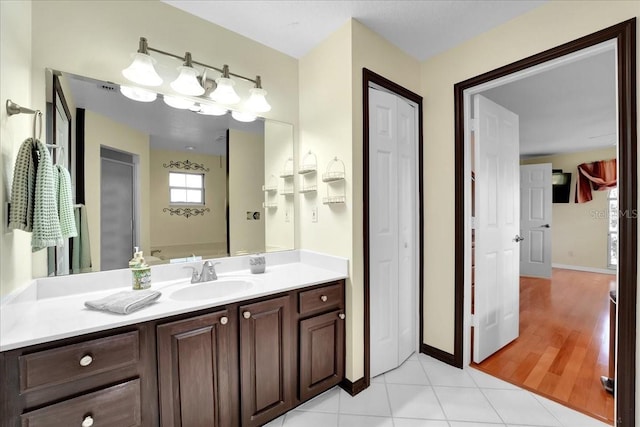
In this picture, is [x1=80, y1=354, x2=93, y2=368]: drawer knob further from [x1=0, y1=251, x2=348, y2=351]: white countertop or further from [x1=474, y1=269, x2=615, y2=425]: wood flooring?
[x1=474, y1=269, x2=615, y2=425]: wood flooring

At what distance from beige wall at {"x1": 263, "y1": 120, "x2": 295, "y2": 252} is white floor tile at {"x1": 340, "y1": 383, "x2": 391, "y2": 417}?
113 cm

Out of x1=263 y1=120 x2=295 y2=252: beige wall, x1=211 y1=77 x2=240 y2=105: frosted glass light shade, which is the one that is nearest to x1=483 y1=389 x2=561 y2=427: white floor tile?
x1=263 y1=120 x2=295 y2=252: beige wall

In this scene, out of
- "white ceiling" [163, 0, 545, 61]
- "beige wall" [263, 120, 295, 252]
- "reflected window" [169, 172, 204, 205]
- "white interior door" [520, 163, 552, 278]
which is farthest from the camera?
"white interior door" [520, 163, 552, 278]

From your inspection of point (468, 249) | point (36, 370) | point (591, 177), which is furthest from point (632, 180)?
point (591, 177)

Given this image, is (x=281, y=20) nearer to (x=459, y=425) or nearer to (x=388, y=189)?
(x=388, y=189)

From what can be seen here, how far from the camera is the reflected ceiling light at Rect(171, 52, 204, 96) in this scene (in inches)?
63.9

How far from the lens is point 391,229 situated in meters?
2.11

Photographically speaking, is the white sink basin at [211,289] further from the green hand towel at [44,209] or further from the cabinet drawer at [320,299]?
the green hand towel at [44,209]

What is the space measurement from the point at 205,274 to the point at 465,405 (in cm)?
182

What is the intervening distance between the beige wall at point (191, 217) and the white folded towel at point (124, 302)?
0.51 meters

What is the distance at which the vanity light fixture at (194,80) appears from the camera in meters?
1.49

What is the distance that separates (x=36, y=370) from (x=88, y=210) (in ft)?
2.75

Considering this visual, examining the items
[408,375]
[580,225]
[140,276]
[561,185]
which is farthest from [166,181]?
[580,225]

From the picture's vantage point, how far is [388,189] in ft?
6.83
